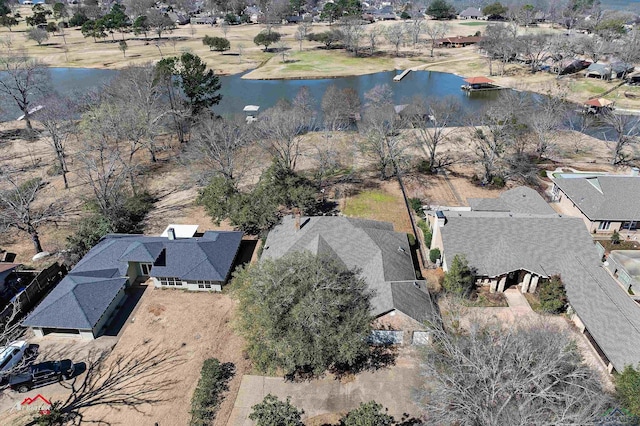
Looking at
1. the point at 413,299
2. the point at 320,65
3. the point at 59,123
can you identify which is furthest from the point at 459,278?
the point at 320,65

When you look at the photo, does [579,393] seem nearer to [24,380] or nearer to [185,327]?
[185,327]

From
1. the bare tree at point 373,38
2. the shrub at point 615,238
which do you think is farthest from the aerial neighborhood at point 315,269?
the bare tree at point 373,38

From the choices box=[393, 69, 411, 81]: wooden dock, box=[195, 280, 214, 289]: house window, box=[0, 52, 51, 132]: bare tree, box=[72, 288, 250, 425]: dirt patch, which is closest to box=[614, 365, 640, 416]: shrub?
box=[72, 288, 250, 425]: dirt patch

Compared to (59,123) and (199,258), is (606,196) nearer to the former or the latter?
(199,258)

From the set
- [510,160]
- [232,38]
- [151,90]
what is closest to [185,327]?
[151,90]

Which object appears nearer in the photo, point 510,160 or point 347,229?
point 347,229

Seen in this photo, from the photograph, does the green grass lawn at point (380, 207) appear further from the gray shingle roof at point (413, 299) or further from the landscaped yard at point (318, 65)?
the landscaped yard at point (318, 65)

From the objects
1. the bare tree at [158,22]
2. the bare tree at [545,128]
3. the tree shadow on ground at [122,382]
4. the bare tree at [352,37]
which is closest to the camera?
the tree shadow on ground at [122,382]
